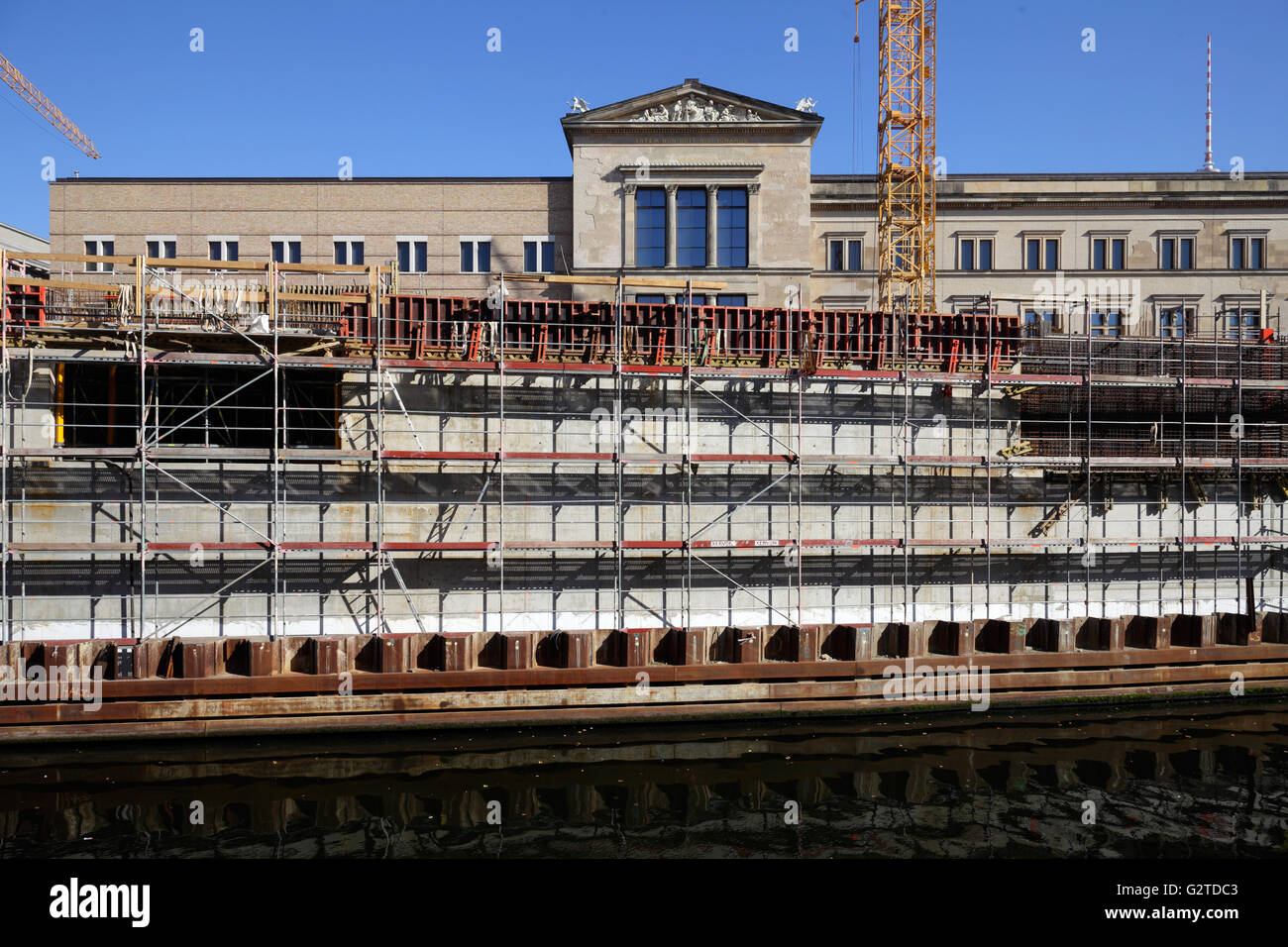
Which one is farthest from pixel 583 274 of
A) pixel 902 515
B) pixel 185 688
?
pixel 185 688

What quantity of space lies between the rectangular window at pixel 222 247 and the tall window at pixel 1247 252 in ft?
A: 153

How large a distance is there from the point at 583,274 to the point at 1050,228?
23421mm

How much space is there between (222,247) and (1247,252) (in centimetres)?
4794

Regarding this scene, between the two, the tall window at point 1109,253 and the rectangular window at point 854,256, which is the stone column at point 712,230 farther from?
the tall window at point 1109,253

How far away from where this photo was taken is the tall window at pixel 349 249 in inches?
1421

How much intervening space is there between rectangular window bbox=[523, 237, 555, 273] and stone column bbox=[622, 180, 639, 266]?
329cm

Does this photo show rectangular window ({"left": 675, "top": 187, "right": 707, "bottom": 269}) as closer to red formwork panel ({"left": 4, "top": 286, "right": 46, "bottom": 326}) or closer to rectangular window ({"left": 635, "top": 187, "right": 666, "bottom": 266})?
rectangular window ({"left": 635, "top": 187, "right": 666, "bottom": 266})

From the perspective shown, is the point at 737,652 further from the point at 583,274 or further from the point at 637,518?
the point at 583,274

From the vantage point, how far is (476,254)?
3644 cm

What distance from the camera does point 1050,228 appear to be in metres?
41.0

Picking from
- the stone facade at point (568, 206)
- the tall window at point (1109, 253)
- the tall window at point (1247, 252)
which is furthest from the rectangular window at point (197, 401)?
the tall window at point (1247, 252)

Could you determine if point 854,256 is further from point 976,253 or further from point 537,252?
point 537,252

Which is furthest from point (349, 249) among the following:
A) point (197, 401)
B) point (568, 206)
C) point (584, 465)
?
point (584, 465)
